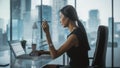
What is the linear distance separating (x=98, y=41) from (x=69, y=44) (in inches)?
18.8

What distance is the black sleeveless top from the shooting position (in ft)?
7.06

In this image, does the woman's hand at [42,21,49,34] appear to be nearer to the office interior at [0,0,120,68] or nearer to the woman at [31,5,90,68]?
the woman at [31,5,90,68]

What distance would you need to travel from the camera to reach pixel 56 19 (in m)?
7.10

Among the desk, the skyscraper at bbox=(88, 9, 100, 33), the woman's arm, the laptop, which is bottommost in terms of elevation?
the desk

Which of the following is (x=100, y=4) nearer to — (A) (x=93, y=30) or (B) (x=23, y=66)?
(A) (x=93, y=30)

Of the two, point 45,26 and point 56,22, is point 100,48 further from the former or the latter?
point 56,22

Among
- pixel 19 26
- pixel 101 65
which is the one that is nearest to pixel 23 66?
pixel 101 65

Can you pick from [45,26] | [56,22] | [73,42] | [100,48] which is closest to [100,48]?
[100,48]

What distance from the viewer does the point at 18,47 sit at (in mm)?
3027

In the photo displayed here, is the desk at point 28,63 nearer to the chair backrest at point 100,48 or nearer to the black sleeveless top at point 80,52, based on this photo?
the black sleeveless top at point 80,52

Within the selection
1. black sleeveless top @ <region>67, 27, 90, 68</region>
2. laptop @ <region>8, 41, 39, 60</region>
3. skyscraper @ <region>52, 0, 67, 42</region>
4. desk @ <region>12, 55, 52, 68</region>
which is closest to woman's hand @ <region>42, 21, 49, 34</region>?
black sleeveless top @ <region>67, 27, 90, 68</region>

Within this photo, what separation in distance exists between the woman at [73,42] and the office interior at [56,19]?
136 inches

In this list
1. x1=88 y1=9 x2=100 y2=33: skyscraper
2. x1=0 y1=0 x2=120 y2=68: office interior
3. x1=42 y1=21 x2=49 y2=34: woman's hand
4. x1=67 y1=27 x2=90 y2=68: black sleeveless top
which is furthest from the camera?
x1=88 y1=9 x2=100 y2=33: skyscraper

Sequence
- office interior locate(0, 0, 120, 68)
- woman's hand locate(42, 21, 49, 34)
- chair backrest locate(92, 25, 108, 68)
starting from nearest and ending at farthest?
woman's hand locate(42, 21, 49, 34) < chair backrest locate(92, 25, 108, 68) < office interior locate(0, 0, 120, 68)
